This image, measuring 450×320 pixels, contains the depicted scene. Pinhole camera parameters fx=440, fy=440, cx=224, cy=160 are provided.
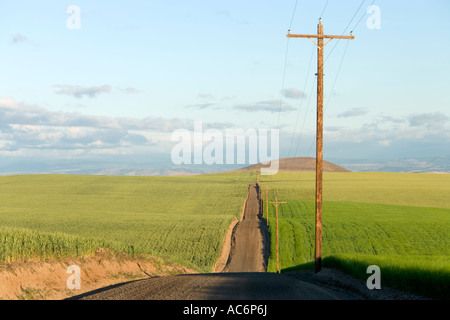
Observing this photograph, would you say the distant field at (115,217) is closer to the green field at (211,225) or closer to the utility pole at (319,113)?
the green field at (211,225)

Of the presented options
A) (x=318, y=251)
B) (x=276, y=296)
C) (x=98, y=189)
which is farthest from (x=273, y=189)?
(x=276, y=296)

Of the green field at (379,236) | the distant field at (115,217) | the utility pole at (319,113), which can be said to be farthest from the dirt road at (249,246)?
the utility pole at (319,113)

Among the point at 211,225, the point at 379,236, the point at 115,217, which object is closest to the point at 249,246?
the point at 211,225

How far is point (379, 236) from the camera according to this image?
186 ft

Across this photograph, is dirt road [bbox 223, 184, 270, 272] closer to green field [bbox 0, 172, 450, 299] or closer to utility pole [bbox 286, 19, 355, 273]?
green field [bbox 0, 172, 450, 299]

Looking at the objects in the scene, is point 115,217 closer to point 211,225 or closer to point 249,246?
point 211,225

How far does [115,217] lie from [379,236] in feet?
134

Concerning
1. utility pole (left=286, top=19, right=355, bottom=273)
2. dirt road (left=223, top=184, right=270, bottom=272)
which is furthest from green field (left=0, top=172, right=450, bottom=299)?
dirt road (left=223, top=184, right=270, bottom=272)

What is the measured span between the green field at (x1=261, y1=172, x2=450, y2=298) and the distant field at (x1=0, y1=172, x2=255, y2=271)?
9.97 meters
